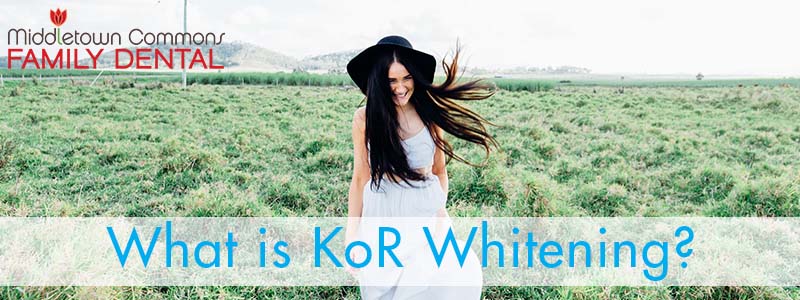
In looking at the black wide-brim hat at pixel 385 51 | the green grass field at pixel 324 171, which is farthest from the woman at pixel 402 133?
the green grass field at pixel 324 171

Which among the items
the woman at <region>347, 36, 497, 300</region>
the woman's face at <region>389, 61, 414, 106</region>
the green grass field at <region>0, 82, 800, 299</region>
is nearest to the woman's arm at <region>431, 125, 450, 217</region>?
the woman at <region>347, 36, 497, 300</region>

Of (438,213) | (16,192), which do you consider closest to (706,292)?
(438,213)

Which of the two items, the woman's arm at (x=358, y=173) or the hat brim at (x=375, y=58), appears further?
the woman's arm at (x=358, y=173)

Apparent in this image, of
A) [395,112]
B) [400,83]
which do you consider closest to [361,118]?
[395,112]

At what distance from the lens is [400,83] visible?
2.40 m

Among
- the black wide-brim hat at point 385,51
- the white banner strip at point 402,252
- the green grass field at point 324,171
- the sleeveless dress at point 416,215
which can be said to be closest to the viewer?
the black wide-brim hat at point 385,51

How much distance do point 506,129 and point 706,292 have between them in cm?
753

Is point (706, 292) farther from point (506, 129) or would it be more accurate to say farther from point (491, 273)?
point (506, 129)

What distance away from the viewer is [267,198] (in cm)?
570

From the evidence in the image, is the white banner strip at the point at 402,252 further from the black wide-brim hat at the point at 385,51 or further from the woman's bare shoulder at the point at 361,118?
the black wide-brim hat at the point at 385,51

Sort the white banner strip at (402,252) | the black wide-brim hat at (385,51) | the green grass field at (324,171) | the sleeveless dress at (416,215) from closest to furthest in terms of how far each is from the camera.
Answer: the black wide-brim hat at (385,51), the sleeveless dress at (416,215), the white banner strip at (402,252), the green grass field at (324,171)

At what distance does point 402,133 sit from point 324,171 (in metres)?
4.50

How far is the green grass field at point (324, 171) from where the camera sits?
188 inches

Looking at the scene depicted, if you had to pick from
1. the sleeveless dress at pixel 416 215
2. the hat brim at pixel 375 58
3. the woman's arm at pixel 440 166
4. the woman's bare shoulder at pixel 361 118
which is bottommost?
the sleeveless dress at pixel 416 215
